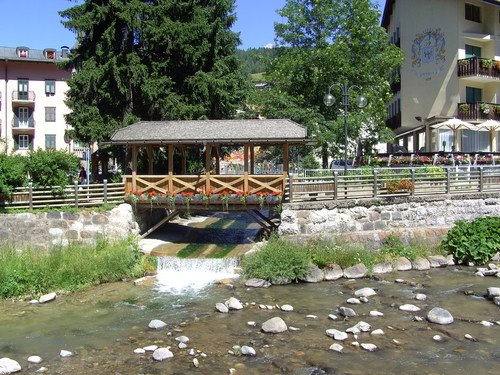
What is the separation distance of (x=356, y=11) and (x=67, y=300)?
22.9m

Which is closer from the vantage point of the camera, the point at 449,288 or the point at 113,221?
the point at 449,288

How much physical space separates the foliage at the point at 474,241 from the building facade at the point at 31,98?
38.0 m

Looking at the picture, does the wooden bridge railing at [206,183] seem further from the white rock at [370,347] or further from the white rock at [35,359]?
the white rock at [35,359]

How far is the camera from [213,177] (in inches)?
816

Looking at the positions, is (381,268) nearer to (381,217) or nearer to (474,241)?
(381,217)

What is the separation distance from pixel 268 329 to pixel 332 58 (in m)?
19.7

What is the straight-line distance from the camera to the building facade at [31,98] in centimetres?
4931

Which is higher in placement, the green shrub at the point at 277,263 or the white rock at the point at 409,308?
the green shrub at the point at 277,263

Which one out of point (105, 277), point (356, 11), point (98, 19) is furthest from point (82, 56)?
point (356, 11)

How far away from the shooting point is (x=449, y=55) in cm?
3306

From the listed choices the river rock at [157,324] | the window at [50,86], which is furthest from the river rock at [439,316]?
the window at [50,86]

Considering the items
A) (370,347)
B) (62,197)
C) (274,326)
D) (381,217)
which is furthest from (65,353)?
(381,217)

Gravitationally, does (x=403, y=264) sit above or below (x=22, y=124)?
below

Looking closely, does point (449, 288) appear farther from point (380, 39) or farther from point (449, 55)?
point (449, 55)
